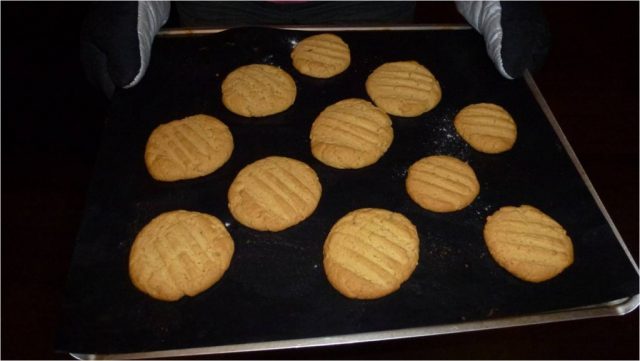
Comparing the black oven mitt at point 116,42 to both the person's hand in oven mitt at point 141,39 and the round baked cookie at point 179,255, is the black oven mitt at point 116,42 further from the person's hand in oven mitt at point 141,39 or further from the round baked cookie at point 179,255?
the round baked cookie at point 179,255

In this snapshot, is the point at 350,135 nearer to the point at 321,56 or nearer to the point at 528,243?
the point at 321,56

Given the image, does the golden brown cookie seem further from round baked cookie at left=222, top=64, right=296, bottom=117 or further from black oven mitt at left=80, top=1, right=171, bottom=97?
black oven mitt at left=80, top=1, right=171, bottom=97

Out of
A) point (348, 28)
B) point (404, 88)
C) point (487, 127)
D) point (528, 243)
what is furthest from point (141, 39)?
point (528, 243)

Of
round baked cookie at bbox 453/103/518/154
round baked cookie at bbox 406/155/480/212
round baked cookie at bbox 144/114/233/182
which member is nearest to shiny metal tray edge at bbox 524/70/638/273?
round baked cookie at bbox 453/103/518/154

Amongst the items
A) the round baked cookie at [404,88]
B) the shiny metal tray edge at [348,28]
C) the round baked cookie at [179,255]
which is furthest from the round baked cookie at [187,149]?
the round baked cookie at [404,88]

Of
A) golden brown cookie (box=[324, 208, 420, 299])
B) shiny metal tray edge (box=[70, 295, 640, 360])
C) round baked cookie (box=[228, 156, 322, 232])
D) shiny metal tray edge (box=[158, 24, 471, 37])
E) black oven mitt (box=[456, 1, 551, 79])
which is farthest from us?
shiny metal tray edge (box=[158, 24, 471, 37])

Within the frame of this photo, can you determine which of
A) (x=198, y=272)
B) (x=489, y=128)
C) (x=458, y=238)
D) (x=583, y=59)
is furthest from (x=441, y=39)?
(x=583, y=59)

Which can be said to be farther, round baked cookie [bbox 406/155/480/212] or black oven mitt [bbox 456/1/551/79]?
black oven mitt [bbox 456/1/551/79]

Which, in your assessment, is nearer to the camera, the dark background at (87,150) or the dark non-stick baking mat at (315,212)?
the dark non-stick baking mat at (315,212)
